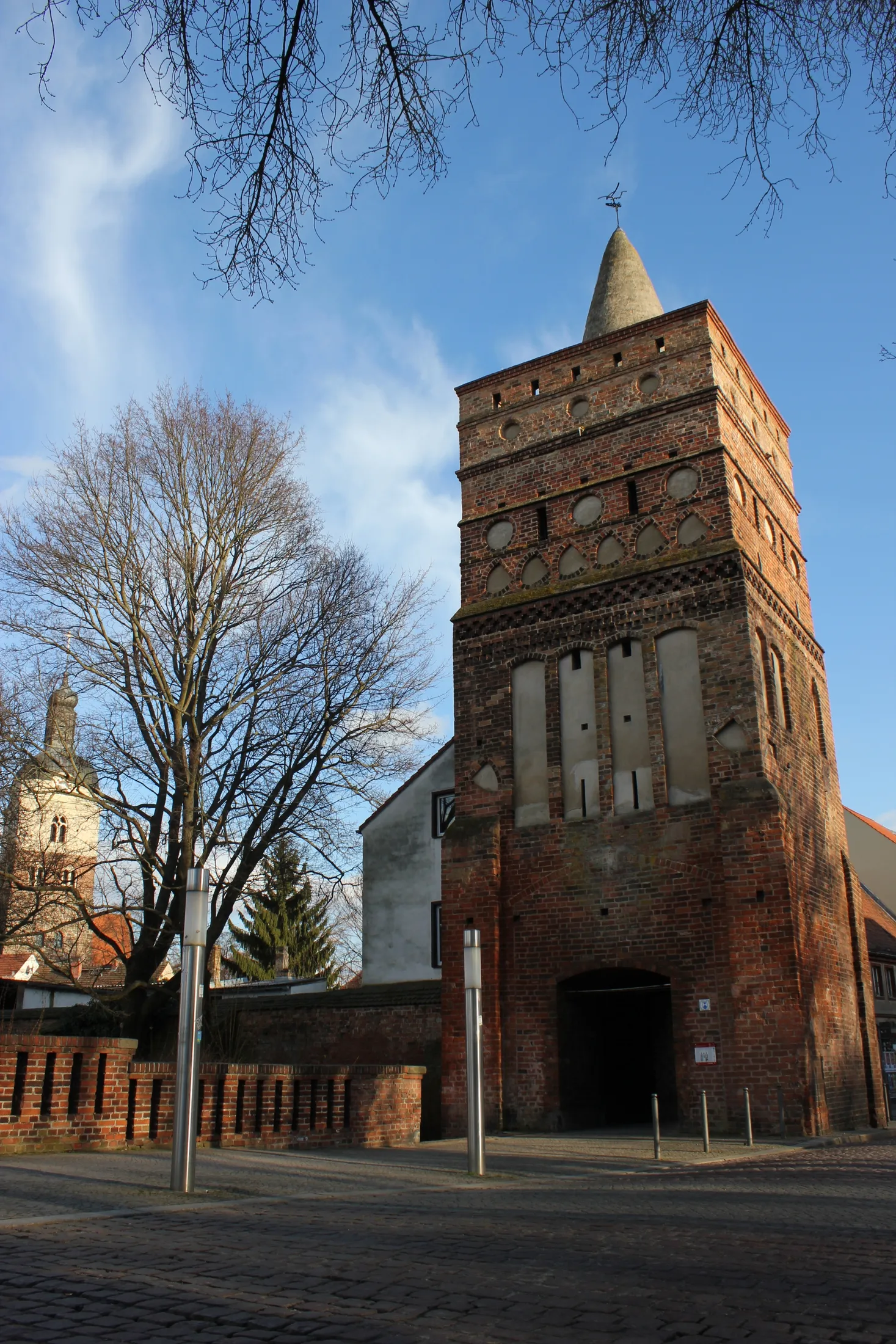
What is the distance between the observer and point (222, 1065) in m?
12.7

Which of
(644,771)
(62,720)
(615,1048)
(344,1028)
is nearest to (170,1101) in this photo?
(62,720)

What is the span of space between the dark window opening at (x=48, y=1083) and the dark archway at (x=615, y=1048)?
912cm

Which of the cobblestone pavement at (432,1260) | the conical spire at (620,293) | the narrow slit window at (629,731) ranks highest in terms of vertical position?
the conical spire at (620,293)

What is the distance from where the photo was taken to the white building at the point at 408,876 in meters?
25.3

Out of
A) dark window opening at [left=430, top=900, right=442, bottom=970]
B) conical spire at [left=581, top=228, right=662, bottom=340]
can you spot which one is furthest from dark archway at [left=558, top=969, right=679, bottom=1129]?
conical spire at [left=581, top=228, right=662, bottom=340]

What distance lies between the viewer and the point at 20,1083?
1063 cm

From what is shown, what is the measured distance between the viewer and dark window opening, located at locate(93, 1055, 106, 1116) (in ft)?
37.2

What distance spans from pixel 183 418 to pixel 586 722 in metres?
9.56

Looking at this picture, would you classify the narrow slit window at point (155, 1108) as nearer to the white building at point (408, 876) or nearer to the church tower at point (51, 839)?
the church tower at point (51, 839)

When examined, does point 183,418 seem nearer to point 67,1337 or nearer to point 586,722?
point 586,722

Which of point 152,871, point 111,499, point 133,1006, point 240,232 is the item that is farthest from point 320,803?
point 240,232

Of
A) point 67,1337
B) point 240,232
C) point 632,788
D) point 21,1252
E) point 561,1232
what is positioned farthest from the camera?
point 632,788

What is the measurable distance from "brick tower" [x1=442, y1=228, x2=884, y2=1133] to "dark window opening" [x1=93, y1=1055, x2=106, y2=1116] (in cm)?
778

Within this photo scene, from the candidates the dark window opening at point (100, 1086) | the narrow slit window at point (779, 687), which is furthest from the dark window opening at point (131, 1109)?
the narrow slit window at point (779, 687)
